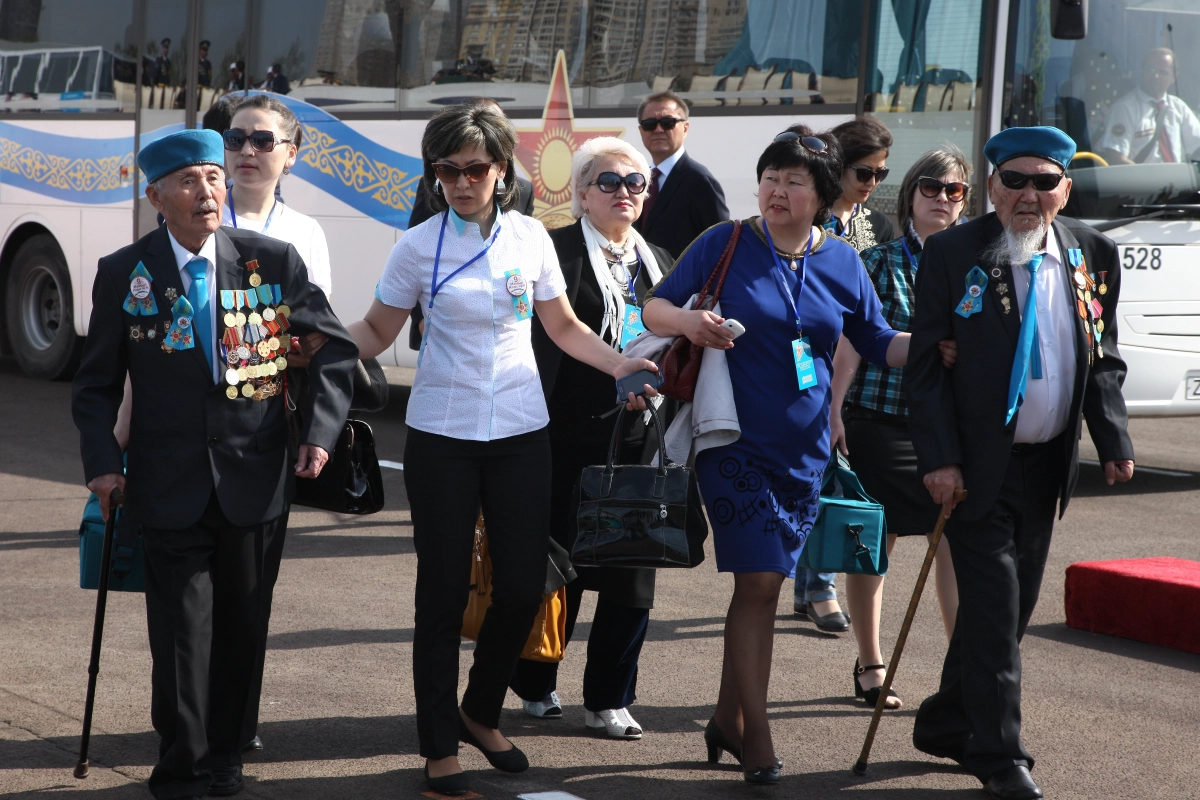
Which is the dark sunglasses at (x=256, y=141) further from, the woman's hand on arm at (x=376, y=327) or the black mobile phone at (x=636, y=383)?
the black mobile phone at (x=636, y=383)

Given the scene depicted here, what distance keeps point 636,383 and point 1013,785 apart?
1566 millimetres

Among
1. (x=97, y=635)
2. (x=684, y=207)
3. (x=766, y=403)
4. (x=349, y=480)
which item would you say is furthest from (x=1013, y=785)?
(x=684, y=207)

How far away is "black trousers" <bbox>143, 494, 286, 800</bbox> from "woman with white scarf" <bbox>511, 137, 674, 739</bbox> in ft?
3.56

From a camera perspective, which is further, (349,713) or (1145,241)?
(1145,241)

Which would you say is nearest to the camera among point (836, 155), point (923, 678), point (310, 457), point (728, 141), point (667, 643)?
point (310, 457)

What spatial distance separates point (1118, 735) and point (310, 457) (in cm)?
282

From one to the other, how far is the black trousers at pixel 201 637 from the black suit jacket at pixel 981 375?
6.39 ft

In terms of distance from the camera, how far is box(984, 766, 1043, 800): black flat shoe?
4258 mm

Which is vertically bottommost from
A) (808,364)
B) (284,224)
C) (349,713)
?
(349,713)

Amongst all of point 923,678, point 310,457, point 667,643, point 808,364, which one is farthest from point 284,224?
point 923,678

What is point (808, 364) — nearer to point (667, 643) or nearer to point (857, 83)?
point (667, 643)

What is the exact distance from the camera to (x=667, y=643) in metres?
6.05

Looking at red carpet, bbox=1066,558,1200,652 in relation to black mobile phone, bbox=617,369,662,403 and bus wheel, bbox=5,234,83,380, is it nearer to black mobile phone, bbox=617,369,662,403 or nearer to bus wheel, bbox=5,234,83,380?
black mobile phone, bbox=617,369,662,403

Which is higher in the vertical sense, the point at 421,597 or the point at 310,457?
the point at 310,457
